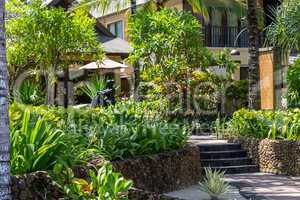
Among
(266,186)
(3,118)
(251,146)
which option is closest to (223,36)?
(251,146)

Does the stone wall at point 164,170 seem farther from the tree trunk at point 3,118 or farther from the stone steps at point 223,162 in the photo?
the tree trunk at point 3,118

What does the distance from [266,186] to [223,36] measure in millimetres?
19785

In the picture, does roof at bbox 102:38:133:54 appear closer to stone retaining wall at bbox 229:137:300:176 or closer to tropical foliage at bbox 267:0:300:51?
tropical foliage at bbox 267:0:300:51

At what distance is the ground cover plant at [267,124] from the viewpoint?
12773mm

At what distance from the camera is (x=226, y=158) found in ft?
43.5

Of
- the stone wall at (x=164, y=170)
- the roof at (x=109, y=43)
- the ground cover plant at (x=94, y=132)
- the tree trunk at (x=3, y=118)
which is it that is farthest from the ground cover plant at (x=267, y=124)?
the roof at (x=109, y=43)

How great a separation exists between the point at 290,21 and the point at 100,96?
6.01 m

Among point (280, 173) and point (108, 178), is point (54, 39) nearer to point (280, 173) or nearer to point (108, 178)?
point (280, 173)

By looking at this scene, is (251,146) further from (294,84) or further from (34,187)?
(34,187)

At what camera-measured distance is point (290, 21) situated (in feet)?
54.4

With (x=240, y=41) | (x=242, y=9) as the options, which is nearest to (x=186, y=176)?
(x=242, y=9)

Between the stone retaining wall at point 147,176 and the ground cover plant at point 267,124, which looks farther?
the ground cover plant at point 267,124

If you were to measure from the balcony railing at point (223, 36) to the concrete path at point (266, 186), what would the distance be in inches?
687

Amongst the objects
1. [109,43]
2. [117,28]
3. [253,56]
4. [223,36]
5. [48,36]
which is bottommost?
[253,56]
